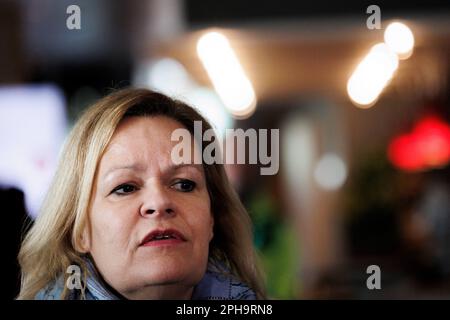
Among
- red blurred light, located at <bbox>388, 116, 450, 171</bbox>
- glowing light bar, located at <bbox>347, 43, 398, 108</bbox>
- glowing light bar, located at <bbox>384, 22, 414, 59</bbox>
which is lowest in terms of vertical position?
glowing light bar, located at <bbox>347, 43, 398, 108</bbox>

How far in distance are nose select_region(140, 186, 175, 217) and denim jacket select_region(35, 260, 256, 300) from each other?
85 mm

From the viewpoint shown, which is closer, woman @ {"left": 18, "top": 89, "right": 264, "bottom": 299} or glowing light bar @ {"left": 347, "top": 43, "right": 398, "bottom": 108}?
woman @ {"left": 18, "top": 89, "right": 264, "bottom": 299}

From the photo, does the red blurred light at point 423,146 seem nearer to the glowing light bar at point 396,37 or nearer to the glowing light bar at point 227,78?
the glowing light bar at point 227,78

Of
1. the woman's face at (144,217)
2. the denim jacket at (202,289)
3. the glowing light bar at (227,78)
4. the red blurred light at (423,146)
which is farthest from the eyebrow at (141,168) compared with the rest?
the red blurred light at (423,146)

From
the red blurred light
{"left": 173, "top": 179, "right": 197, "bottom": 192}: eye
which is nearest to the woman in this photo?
{"left": 173, "top": 179, "right": 197, "bottom": 192}: eye

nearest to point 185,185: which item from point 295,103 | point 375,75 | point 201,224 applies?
point 201,224

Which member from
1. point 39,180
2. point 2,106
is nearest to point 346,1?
point 2,106

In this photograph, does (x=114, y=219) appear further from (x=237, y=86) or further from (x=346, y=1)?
(x=346, y=1)

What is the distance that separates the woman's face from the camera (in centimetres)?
74

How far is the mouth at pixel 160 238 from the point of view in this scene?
2.41 feet

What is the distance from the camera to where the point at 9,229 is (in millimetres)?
832

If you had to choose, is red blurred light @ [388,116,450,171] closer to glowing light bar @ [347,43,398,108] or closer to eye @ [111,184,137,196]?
glowing light bar @ [347,43,398,108]

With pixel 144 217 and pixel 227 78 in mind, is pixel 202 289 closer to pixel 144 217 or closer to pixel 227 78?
pixel 144 217

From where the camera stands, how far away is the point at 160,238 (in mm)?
739
